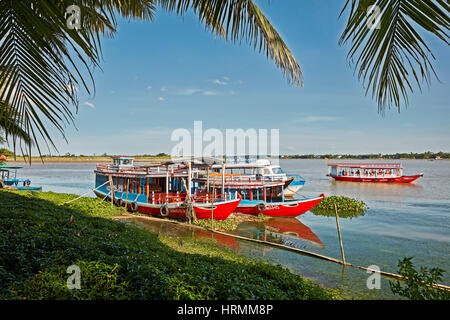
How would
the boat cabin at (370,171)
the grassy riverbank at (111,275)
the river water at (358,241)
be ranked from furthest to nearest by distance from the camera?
the boat cabin at (370,171) < the river water at (358,241) < the grassy riverbank at (111,275)

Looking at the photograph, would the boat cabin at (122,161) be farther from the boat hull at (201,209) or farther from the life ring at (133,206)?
the boat hull at (201,209)

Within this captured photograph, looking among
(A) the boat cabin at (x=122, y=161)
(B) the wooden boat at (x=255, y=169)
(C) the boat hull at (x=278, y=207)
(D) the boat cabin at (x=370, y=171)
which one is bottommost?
(C) the boat hull at (x=278, y=207)

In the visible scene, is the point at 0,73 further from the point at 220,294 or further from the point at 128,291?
the point at 220,294

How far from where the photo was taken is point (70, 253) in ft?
15.0

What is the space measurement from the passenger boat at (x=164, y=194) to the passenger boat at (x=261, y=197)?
3.67 ft

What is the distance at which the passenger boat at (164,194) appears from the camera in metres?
15.5

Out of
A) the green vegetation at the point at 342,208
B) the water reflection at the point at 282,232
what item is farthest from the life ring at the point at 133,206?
the green vegetation at the point at 342,208

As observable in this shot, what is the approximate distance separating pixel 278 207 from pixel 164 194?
25.9 ft

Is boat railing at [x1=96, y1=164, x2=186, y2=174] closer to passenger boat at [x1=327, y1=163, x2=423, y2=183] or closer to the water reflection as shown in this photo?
the water reflection

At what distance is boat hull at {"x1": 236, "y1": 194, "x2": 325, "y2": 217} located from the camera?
60.5ft

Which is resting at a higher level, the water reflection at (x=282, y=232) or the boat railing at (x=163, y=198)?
the boat railing at (x=163, y=198)

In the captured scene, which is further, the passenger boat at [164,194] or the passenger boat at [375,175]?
the passenger boat at [375,175]

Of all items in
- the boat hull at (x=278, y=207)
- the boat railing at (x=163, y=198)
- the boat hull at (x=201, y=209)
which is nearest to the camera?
the boat hull at (x=201, y=209)
